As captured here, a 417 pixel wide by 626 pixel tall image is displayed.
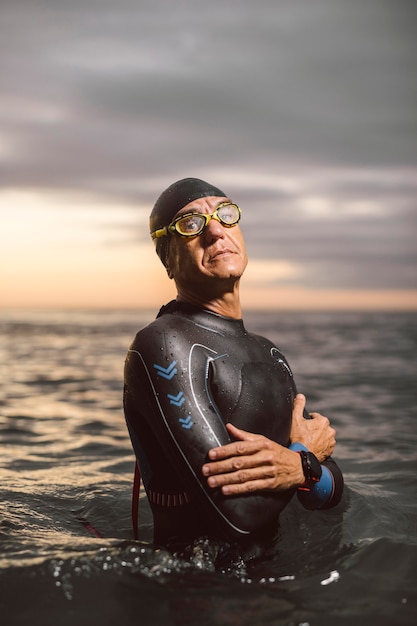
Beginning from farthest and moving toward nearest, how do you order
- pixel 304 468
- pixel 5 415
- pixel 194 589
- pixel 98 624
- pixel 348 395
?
pixel 348 395 < pixel 5 415 < pixel 304 468 < pixel 194 589 < pixel 98 624

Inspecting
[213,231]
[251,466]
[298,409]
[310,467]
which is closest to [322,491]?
[310,467]

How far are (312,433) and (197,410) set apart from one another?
104 centimetres

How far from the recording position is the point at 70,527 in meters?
5.51

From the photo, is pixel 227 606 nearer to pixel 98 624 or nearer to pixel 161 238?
pixel 98 624

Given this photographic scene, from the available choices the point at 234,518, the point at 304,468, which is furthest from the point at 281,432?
the point at 234,518

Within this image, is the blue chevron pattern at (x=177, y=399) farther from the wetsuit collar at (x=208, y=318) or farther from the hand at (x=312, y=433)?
the hand at (x=312, y=433)

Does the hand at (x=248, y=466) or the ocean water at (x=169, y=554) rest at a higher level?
the hand at (x=248, y=466)

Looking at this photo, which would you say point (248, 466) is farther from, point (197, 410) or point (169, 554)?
point (169, 554)

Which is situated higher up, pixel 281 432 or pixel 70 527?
pixel 281 432

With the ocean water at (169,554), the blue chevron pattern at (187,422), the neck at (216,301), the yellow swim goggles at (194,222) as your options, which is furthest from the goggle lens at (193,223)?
the ocean water at (169,554)

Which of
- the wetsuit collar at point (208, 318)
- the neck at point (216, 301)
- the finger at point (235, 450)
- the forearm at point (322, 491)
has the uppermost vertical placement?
the neck at point (216, 301)

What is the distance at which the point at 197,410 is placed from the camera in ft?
12.5

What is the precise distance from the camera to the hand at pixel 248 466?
3.69 m

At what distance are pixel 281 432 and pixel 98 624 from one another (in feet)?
5.14
